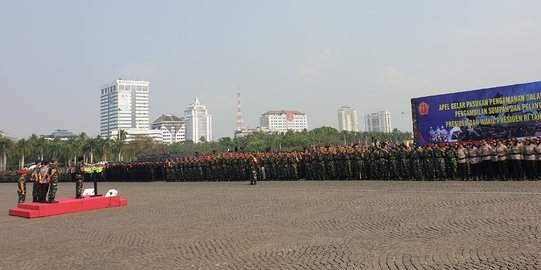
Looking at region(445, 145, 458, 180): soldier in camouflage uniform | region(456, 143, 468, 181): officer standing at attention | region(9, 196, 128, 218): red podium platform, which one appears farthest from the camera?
region(445, 145, 458, 180): soldier in camouflage uniform

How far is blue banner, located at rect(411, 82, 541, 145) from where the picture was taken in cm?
1566

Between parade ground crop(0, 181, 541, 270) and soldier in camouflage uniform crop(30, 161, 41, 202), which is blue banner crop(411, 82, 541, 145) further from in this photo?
soldier in camouflage uniform crop(30, 161, 41, 202)

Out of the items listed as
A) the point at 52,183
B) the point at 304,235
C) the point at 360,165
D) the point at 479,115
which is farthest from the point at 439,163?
the point at 52,183

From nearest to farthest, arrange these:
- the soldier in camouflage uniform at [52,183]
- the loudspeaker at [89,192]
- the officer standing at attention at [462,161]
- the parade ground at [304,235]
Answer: the parade ground at [304,235] → the soldier in camouflage uniform at [52,183] → the loudspeaker at [89,192] → the officer standing at attention at [462,161]

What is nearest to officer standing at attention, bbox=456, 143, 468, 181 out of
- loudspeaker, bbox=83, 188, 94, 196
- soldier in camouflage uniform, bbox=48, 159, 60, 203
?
loudspeaker, bbox=83, 188, 94, 196

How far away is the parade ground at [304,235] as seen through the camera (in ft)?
17.3

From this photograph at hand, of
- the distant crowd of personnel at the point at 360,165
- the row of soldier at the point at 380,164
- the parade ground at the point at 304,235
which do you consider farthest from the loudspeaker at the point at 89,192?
the row of soldier at the point at 380,164

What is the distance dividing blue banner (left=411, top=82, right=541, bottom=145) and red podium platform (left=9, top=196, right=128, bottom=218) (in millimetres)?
12839

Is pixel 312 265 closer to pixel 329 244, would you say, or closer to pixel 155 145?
pixel 329 244

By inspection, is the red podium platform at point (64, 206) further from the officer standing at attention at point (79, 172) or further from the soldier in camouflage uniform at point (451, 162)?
the soldier in camouflage uniform at point (451, 162)

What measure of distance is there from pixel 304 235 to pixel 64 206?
8029mm

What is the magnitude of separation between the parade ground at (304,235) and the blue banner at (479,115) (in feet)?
17.2

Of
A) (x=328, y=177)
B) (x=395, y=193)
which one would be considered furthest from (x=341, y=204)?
(x=328, y=177)

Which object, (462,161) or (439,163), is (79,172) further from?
(462,161)
